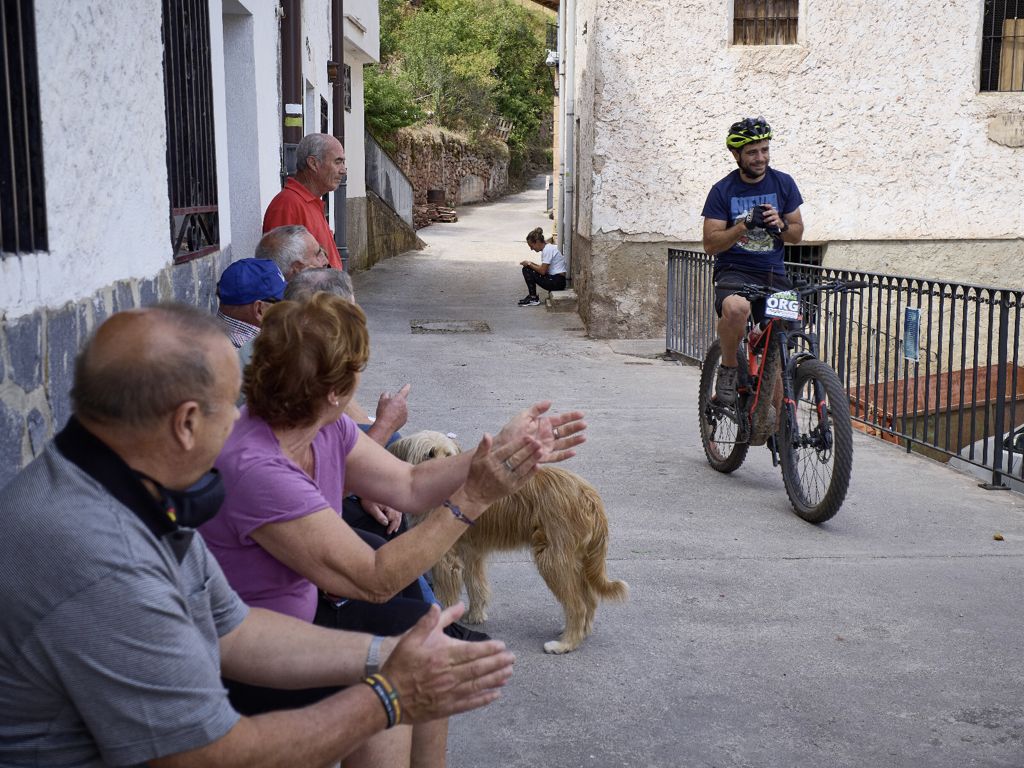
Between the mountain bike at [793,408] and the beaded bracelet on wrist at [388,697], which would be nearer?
the beaded bracelet on wrist at [388,697]

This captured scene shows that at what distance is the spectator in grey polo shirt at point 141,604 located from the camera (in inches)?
61.9

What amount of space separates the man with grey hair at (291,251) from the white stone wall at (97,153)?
0.50m

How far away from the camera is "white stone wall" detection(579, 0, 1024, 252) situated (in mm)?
12133

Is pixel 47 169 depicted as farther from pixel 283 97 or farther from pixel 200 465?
pixel 283 97

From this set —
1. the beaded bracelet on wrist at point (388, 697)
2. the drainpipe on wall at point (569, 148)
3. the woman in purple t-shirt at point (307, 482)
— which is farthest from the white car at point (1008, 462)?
the drainpipe on wall at point (569, 148)

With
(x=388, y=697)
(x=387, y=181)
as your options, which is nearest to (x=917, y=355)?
(x=388, y=697)

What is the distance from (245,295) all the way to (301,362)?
187cm

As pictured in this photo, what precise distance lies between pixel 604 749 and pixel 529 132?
4336cm

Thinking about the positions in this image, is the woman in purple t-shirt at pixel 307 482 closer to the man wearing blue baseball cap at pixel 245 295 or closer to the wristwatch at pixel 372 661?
the wristwatch at pixel 372 661

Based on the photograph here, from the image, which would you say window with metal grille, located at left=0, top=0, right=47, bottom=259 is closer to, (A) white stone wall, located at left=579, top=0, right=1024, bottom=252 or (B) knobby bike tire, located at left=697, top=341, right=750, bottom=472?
(B) knobby bike tire, located at left=697, top=341, right=750, bottom=472

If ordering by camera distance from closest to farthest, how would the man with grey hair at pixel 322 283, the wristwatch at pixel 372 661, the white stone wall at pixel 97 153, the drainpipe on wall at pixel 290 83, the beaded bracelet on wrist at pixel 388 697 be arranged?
the beaded bracelet on wrist at pixel 388 697 → the wristwatch at pixel 372 661 → the white stone wall at pixel 97 153 → the man with grey hair at pixel 322 283 → the drainpipe on wall at pixel 290 83

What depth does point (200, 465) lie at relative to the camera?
1768 mm

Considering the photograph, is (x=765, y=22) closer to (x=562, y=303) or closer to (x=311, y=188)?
(x=562, y=303)

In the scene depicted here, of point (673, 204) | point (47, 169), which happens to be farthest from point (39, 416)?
point (673, 204)
